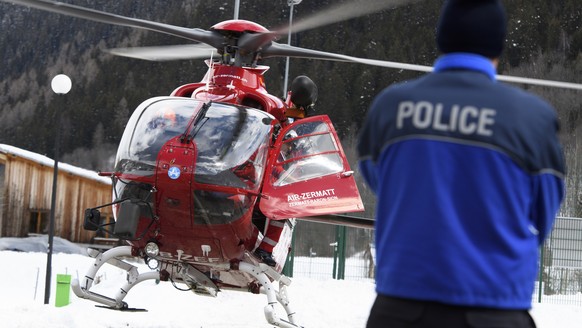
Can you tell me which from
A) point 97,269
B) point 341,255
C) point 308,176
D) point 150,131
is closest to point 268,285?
point 308,176

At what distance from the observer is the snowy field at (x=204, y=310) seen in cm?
1090

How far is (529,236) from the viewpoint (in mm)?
2912

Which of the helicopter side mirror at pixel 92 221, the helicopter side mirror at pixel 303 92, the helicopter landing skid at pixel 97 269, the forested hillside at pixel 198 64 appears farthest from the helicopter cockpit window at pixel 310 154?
the forested hillside at pixel 198 64

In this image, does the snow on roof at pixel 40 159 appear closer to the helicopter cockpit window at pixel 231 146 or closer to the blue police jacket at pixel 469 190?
the helicopter cockpit window at pixel 231 146

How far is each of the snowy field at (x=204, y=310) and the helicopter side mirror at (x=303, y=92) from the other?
343 cm

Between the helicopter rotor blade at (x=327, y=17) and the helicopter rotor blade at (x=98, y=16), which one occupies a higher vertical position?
the helicopter rotor blade at (x=327, y=17)

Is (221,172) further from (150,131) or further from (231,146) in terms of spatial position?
(150,131)

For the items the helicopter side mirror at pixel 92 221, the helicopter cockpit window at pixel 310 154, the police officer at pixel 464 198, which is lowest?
the helicopter side mirror at pixel 92 221

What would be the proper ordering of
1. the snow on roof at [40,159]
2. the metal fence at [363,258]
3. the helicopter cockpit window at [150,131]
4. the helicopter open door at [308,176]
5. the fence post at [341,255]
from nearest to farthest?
the helicopter cockpit window at [150,131], the helicopter open door at [308,176], the metal fence at [363,258], the fence post at [341,255], the snow on roof at [40,159]

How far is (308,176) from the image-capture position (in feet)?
31.5

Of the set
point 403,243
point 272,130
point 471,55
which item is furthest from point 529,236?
point 272,130

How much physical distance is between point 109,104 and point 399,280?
8130 centimetres

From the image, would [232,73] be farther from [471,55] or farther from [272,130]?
[471,55]

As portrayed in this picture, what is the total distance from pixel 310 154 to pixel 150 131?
169 centimetres
